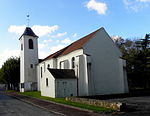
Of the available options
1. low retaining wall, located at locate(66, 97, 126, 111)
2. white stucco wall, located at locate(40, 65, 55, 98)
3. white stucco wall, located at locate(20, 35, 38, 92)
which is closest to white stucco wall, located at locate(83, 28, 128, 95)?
white stucco wall, located at locate(40, 65, 55, 98)

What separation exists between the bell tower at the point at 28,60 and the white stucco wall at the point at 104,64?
23190mm

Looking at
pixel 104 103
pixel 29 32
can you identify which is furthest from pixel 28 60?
pixel 104 103

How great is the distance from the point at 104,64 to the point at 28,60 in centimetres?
2440

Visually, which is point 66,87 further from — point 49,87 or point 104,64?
point 104,64

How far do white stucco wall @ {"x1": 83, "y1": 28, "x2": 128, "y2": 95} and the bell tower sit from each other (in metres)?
23.2

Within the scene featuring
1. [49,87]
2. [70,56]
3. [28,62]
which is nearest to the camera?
[49,87]

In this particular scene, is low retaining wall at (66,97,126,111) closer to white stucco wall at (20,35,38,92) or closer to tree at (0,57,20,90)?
white stucco wall at (20,35,38,92)

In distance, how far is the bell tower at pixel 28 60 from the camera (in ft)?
160

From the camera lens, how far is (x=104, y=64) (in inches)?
1281

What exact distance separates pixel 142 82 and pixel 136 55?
263 inches

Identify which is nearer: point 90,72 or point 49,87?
point 90,72

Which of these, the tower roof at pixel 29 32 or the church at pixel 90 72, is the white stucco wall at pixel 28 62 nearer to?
the tower roof at pixel 29 32

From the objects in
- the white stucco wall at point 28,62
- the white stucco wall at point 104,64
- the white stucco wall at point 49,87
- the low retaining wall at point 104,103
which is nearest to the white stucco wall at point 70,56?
the white stucco wall at point 104,64

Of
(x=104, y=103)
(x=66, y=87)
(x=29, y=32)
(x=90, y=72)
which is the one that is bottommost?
(x=104, y=103)
